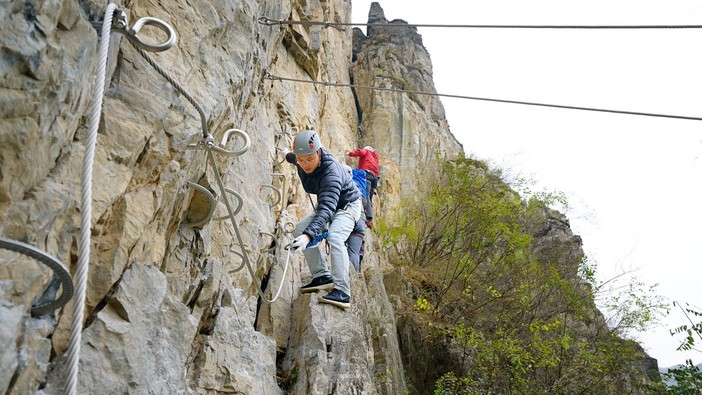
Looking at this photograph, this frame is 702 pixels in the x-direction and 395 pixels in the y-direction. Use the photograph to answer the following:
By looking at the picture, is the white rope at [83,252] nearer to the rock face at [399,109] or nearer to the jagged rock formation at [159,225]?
the jagged rock formation at [159,225]

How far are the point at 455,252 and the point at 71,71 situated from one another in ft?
27.7

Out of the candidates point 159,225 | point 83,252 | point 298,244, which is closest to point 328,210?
point 298,244

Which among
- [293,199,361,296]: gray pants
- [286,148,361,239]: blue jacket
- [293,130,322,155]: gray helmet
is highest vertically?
[293,130,322,155]: gray helmet

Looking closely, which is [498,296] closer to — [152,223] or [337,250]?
[337,250]

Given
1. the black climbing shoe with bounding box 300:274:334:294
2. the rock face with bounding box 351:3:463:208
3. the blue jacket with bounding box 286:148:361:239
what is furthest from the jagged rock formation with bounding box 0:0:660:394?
the rock face with bounding box 351:3:463:208

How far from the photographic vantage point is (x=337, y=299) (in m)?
5.18

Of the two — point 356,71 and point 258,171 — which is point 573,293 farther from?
point 356,71

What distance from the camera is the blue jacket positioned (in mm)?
5014

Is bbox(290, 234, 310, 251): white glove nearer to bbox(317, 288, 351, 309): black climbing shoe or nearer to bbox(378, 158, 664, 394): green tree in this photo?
bbox(317, 288, 351, 309): black climbing shoe

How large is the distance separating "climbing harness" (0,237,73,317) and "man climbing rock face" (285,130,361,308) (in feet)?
9.98

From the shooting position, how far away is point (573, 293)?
9.34m

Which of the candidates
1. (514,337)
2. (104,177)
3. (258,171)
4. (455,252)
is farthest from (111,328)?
(455,252)

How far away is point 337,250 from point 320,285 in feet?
1.44

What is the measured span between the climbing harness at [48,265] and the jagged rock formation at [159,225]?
59 millimetres
